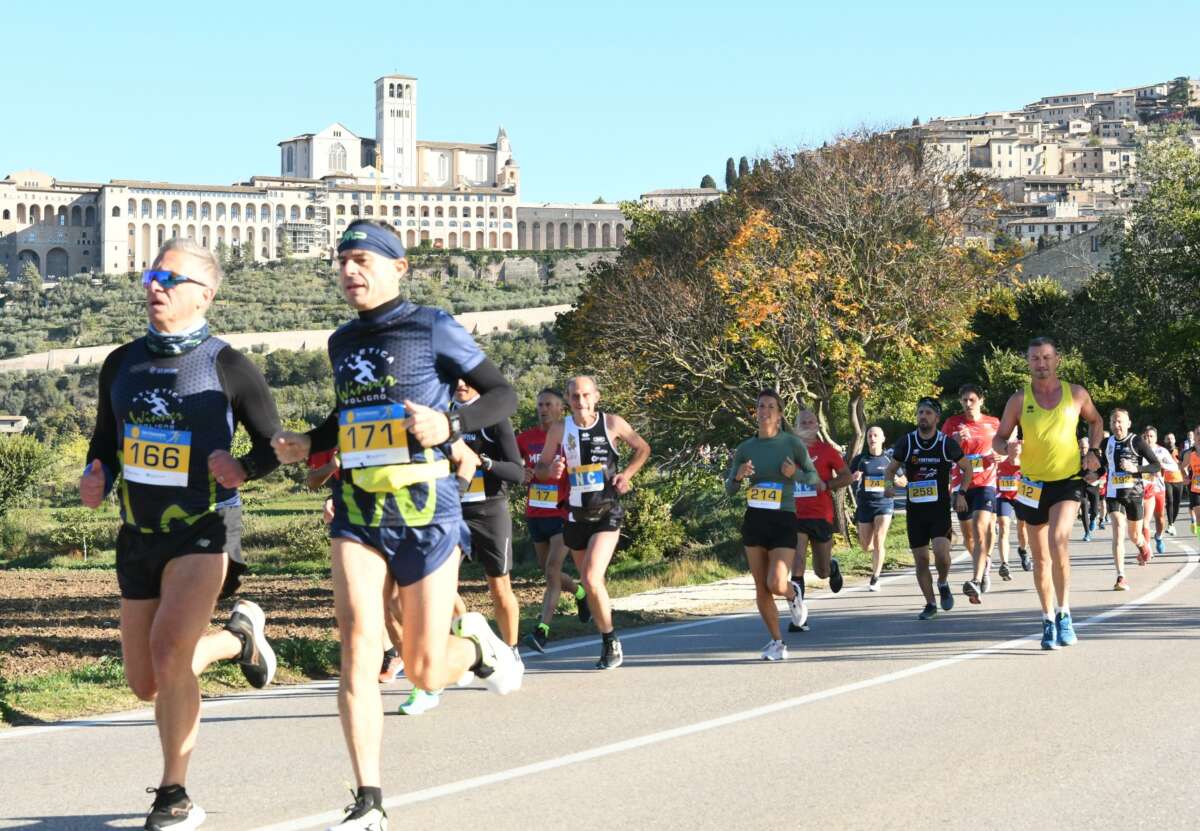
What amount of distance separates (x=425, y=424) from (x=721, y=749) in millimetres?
2676

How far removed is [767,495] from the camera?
1154cm

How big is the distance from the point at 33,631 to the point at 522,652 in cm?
509

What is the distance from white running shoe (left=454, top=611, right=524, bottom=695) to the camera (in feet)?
23.4

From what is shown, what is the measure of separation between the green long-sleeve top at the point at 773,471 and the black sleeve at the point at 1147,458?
9.90 m

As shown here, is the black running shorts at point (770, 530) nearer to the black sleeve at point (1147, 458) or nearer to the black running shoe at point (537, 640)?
the black running shoe at point (537, 640)

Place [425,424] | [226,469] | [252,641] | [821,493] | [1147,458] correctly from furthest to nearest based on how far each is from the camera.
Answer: [1147,458], [821,493], [252,641], [226,469], [425,424]

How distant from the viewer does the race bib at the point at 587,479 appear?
1109 cm

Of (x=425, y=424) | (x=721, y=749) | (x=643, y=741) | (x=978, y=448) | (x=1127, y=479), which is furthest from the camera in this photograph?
(x=1127, y=479)

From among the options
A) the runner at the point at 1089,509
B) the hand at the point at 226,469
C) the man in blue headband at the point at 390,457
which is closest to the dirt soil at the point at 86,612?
the hand at the point at 226,469

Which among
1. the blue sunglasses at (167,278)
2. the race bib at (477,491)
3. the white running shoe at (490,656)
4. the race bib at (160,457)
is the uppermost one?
the blue sunglasses at (167,278)

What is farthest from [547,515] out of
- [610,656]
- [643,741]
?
[643,741]

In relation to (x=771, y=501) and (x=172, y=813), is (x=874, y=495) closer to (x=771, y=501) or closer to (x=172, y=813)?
(x=771, y=501)

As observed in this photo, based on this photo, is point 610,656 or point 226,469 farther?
point 610,656

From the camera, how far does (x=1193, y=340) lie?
51.8m
